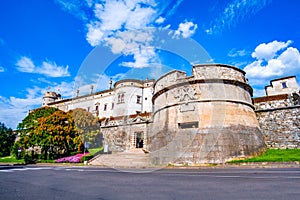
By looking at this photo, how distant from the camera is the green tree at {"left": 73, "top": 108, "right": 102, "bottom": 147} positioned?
2600 cm

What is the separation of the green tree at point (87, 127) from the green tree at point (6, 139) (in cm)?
2639

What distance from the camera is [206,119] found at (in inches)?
538

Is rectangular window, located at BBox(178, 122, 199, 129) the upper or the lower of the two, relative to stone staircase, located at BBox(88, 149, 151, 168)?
upper

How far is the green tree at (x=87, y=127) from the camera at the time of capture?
2600 cm

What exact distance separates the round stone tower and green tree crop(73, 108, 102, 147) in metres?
13.8

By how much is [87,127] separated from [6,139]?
28.4m

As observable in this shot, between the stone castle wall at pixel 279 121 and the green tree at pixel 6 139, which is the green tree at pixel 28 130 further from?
the stone castle wall at pixel 279 121

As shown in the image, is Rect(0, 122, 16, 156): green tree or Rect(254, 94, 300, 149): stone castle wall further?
Rect(0, 122, 16, 156): green tree

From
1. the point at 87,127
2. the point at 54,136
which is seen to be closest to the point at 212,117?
the point at 54,136

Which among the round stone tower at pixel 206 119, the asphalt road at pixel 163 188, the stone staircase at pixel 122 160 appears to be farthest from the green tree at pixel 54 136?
the asphalt road at pixel 163 188

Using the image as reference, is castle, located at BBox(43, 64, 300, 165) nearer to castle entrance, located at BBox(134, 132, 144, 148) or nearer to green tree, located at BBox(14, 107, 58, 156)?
castle entrance, located at BBox(134, 132, 144, 148)

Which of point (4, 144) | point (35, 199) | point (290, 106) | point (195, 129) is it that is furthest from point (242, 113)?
point (4, 144)

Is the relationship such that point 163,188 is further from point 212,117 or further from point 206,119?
point 212,117

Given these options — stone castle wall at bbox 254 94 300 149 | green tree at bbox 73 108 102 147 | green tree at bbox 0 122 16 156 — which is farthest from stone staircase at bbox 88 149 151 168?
green tree at bbox 0 122 16 156
